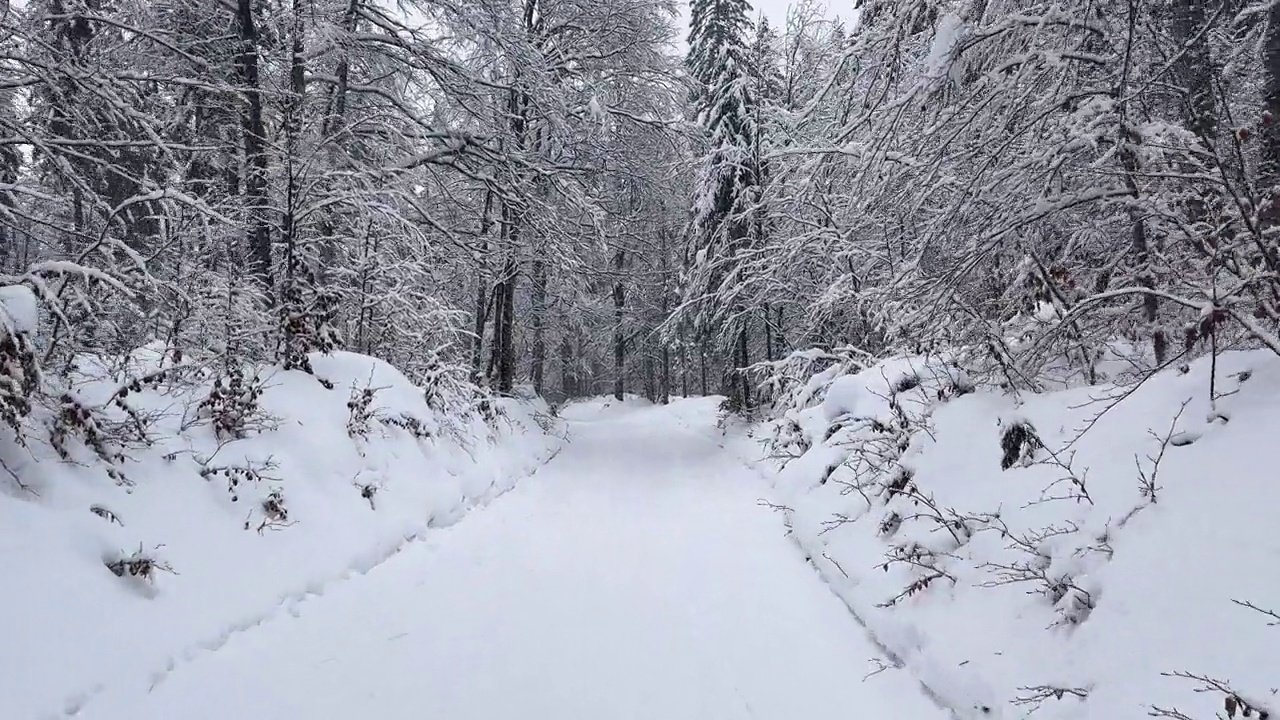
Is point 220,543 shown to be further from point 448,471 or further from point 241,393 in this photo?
point 448,471

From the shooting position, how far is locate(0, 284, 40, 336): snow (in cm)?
354

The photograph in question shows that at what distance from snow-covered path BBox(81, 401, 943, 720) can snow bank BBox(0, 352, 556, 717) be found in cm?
19

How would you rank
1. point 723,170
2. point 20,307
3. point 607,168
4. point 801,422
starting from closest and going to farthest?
point 20,307, point 801,422, point 607,168, point 723,170

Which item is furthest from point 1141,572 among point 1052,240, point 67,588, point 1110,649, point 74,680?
point 67,588

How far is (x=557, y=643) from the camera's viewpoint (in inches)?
157

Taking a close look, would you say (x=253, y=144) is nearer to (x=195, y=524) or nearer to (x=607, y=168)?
(x=607, y=168)

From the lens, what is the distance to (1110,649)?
111 inches

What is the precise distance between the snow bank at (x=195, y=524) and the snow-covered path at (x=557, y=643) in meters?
0.19

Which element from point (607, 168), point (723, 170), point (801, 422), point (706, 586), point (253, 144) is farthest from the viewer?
point (723, 170)

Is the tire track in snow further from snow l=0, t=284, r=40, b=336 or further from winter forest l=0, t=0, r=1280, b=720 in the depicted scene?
snow l=0, t=284, r=40, b=336

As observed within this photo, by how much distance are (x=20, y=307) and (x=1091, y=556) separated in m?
5.68

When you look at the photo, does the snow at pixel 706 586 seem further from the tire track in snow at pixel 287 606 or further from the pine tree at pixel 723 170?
the pine tree at pixel 723 170

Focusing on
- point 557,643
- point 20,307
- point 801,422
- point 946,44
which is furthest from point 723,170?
point 20,307

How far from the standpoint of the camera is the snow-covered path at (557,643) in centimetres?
321
